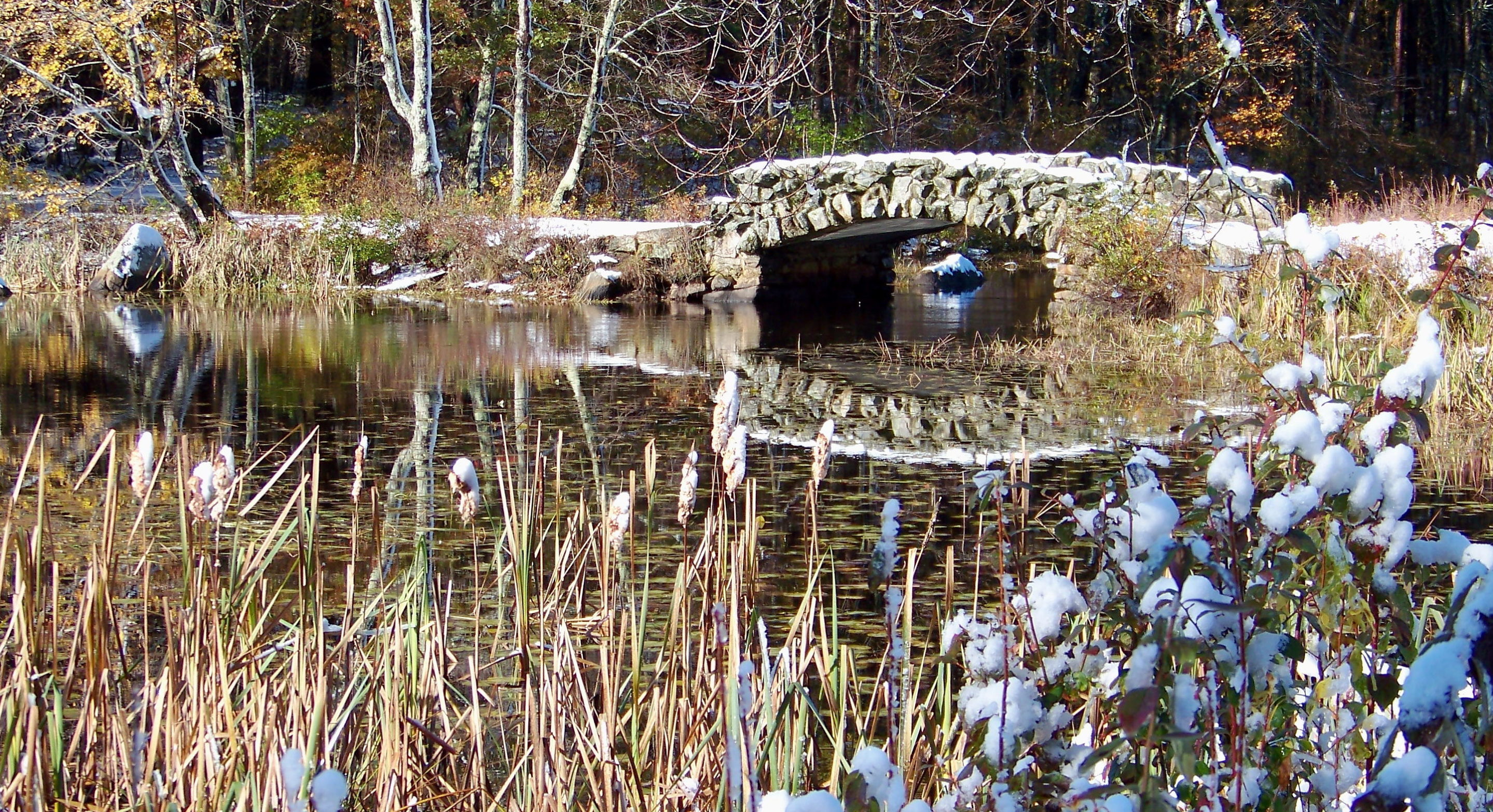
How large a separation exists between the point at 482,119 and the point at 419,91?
2.63 m

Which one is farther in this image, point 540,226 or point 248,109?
point 248,109

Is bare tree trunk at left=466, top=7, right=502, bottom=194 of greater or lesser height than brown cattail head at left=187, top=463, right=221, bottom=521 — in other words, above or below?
above

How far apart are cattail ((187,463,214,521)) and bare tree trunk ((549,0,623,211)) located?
17099 millimetres

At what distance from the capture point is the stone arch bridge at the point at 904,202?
49.9 feet

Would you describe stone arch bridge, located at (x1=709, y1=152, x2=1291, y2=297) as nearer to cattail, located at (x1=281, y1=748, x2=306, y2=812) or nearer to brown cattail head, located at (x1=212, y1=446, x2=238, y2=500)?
brown cattail head, located at (x1=212, y1=446, x2=238, y2=500)

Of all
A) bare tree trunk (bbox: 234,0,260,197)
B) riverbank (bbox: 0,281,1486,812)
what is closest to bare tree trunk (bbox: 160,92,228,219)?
bare tree trunk (bbox: 234,0,260,197)

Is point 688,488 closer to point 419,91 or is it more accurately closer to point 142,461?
point 142,461

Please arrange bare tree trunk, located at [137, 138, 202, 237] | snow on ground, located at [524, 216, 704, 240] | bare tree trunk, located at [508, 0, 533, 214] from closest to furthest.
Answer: bare tree trunk, located at [137, 138, 202, 237], snow on ground, located at [524, 216, 704, 240], bare tree trunk, located at [508, 0, 533, 214]

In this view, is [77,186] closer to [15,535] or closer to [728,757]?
[15,535]

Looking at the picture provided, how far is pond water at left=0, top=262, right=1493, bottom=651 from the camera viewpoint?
544 cm

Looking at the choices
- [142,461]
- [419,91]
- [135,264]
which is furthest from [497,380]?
[419,91]

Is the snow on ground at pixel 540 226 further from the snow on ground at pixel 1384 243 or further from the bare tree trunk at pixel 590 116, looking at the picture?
the snow on ground at pixel 1384 243

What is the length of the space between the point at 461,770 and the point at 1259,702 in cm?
155

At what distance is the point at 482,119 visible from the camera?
990 inches
